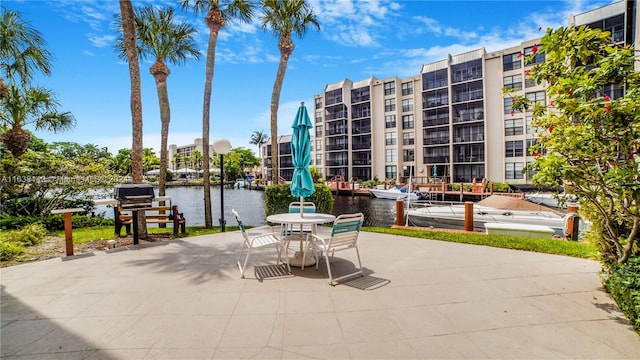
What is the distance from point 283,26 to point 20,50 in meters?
9.17

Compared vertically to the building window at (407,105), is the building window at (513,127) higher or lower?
lower

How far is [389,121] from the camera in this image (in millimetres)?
40125

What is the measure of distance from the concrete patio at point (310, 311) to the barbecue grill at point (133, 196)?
1.59 m

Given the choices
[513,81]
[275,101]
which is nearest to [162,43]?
[275,101]

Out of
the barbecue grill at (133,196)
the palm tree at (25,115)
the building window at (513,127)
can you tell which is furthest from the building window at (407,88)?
the barbecue grill at (133,196)

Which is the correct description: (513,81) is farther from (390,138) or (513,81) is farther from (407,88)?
(390,138)

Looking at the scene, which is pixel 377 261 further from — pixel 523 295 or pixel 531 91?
pixel 531 91

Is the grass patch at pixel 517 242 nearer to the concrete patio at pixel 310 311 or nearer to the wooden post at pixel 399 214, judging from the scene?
the concrete patio at pixel 310 311

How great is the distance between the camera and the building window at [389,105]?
39.8 meters

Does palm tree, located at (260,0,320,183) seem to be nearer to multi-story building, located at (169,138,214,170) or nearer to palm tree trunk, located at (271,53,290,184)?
palm tree trunk, located at (271,53,290,184)

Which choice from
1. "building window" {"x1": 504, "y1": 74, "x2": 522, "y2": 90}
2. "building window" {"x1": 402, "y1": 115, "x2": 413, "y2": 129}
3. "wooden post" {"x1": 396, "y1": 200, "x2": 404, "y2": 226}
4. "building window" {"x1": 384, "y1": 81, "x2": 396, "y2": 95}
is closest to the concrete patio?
"wooden post" {"x1": 396, "y1": 200, "x2": 404, "y2": 226}

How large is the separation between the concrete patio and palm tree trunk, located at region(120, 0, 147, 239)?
3147 millimetres

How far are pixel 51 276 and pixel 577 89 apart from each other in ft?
23.9

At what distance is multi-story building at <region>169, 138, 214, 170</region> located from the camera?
274 feet
